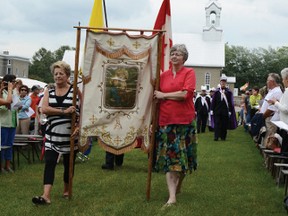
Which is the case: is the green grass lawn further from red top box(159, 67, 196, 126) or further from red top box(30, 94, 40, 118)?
red top box(30, 94, 40, 118)

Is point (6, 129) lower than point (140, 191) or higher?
higher

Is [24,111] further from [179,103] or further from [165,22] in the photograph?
[179,103]

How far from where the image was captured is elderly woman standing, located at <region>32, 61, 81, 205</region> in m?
6.86

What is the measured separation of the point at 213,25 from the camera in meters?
72.6

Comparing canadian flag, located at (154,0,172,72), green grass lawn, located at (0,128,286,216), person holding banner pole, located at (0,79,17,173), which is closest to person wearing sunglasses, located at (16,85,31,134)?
green grass lawn, located at (0,128,286,216)

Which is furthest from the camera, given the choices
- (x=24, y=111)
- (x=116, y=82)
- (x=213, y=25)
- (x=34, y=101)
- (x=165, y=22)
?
(x=213, y=25)

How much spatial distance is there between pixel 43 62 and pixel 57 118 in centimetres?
10280

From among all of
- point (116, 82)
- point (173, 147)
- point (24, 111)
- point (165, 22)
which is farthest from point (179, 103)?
point (24, 111)

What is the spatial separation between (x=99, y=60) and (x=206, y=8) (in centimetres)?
6806

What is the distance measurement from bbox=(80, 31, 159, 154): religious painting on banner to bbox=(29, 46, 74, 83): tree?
310 ft

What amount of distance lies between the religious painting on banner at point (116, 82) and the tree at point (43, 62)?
94581mm

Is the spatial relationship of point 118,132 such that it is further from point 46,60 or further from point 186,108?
point 46,60

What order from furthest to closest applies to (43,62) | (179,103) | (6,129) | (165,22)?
(43,62) < (165,22) < (6,129) < (179,103)

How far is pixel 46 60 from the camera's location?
355 ft
